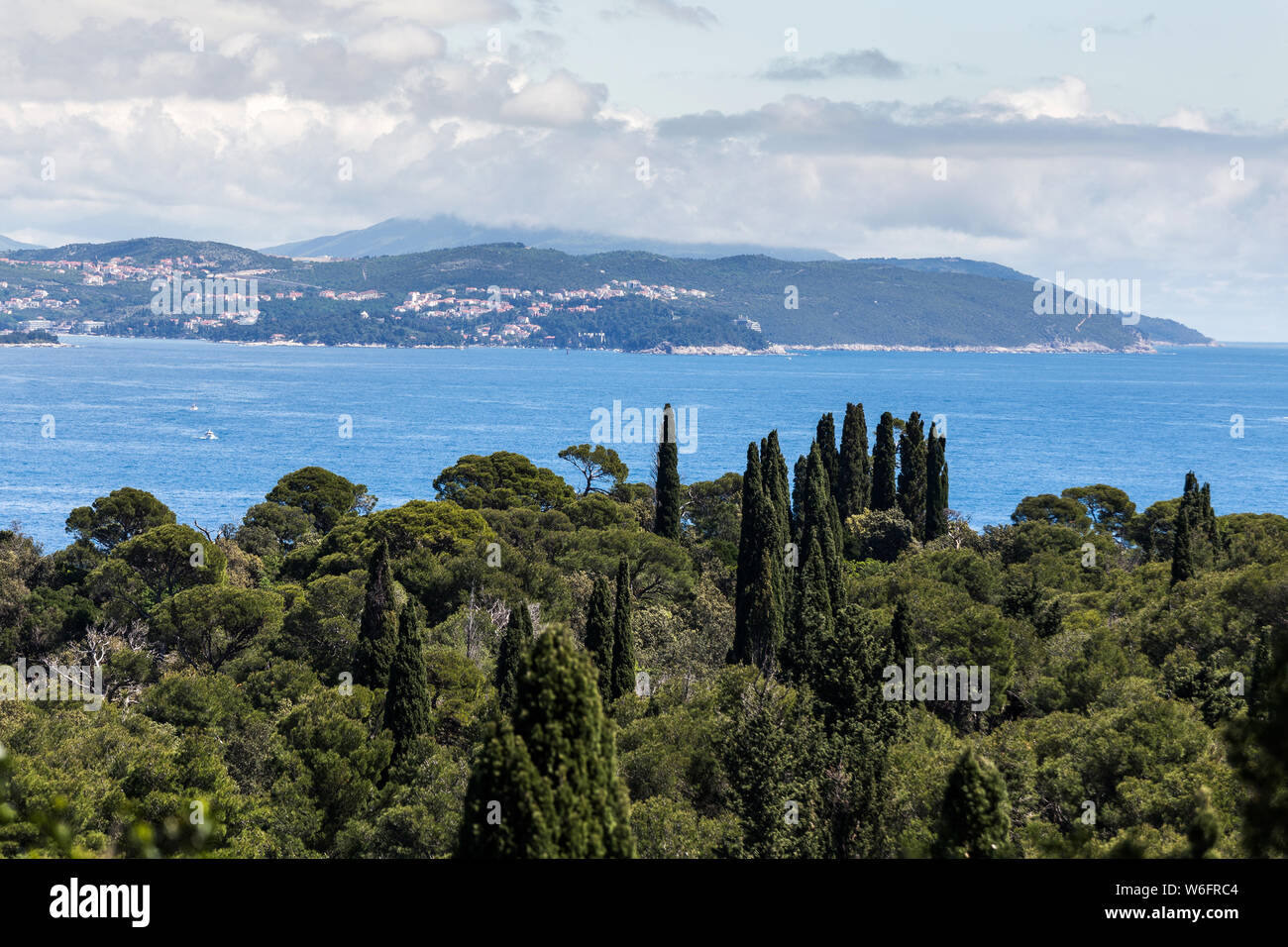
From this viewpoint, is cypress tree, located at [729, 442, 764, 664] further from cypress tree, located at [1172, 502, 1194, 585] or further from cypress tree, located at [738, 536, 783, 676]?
cypress tree, located at [1172, 502, 1194, 585]

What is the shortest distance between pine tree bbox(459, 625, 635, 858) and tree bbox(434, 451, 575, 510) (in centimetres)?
4903

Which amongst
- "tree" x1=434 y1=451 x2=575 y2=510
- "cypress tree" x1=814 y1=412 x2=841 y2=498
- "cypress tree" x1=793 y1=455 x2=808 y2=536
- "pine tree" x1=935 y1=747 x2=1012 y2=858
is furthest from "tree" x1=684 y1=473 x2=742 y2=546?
"pine tree" x1=935 y1=747 x2=1012 y2=858

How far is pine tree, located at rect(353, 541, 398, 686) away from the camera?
34469 millimetres

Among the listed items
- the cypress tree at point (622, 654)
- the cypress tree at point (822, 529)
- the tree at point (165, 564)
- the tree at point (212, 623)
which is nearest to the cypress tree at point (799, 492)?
the cypress tree at point (822, 529)

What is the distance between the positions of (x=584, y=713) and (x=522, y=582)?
34204 mm

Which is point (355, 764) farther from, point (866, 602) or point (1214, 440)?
point (1214, 440)

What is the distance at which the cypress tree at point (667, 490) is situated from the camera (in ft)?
180

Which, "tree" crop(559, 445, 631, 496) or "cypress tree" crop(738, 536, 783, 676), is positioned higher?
"tree" crop(559, 445, 631, 496)

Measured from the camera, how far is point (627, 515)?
61.0 metres

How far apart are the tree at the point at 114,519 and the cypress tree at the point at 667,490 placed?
77.5ft

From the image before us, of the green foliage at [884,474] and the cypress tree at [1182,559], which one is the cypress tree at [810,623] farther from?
the green foliage at [884,474]

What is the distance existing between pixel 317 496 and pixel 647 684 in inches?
1405
